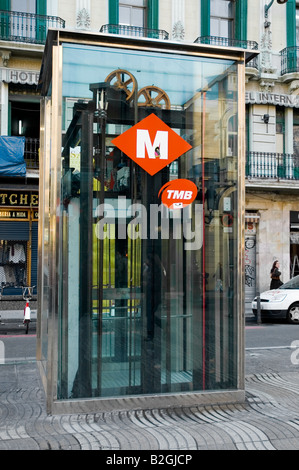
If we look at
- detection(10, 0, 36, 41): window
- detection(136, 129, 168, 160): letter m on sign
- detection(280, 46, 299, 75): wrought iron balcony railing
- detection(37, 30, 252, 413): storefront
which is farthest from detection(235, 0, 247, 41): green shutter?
detection(136, 129, 168, 160): letter m on sign

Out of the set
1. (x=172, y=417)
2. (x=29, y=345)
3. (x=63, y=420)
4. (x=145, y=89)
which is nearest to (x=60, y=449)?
(x=63, y=420)

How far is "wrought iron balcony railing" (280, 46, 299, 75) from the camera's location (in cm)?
2212

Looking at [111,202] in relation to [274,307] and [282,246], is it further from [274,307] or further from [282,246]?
[282,246]

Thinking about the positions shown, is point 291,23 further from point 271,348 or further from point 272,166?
point 271,348

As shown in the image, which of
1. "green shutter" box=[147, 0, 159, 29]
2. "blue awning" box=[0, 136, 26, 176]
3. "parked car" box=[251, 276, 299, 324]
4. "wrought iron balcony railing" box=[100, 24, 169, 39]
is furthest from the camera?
"green shutter" box=[147, 0, 159, 29]

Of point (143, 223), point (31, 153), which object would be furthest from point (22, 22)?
point (143, 223)

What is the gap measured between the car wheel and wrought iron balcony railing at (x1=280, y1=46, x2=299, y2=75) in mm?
10936

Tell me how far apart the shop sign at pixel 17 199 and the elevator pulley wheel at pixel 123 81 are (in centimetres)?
1410

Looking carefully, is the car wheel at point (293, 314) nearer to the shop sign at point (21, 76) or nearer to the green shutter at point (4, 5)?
the shop sign at point (21, 76)

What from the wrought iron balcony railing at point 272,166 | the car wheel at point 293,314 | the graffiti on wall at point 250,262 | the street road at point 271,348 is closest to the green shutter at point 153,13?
the wrought iron balcony railing at point 272,166

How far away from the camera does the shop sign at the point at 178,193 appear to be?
18.7ft

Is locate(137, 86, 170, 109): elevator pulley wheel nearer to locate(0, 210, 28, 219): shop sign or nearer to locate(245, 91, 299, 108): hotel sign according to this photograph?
locate(0, 210, 28, 219): shop sign

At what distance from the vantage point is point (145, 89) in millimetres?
5613
